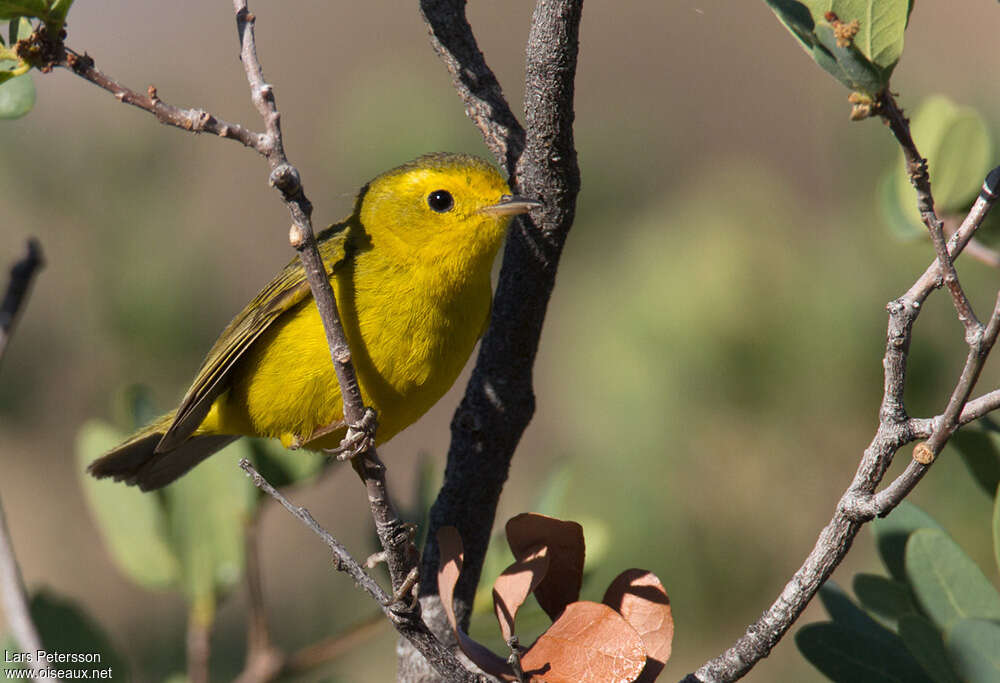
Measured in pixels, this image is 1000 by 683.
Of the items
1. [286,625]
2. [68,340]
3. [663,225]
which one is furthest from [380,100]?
[286,625]

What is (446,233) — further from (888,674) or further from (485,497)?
(888,674)

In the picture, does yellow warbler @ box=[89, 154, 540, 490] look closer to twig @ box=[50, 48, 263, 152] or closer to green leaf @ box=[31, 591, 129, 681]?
green leaf @ box=[31, 591, 129, 681]

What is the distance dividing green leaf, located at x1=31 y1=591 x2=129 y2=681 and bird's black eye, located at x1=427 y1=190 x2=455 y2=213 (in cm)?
157

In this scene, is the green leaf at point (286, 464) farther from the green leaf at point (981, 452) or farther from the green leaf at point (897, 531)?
the green leaf at point (981, 452)

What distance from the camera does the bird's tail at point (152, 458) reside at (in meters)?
3.12

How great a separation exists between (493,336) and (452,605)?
82cm

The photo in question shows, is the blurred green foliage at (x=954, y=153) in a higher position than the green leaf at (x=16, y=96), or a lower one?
lower

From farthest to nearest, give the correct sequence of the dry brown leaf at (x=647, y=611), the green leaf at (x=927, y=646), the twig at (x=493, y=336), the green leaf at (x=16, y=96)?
the twig at (x=493, y=336)
the green leaf at (x=16, y=96)
the green leaf at (x=927, y=646)
the dry brown leaf at (x=647, y=611)

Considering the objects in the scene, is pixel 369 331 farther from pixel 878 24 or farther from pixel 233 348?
pixel 878 24

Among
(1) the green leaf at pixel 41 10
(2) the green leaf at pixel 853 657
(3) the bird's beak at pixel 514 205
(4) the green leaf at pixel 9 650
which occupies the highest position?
(1) the green leaf at pixel 41 10

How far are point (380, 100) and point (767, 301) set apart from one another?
6.44ft

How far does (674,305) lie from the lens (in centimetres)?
343

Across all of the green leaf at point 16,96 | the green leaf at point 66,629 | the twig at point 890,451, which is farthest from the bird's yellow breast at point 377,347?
the twig at point 890,451

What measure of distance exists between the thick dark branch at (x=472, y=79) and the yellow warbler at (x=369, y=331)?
0.90 feet
